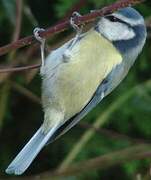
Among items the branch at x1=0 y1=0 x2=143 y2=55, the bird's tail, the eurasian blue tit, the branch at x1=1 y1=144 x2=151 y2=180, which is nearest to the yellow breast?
the eurasian blue tit

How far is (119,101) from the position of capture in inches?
95.3

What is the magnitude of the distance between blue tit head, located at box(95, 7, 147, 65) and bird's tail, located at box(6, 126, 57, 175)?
33 centimetres

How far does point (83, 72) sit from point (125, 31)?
0.58ft

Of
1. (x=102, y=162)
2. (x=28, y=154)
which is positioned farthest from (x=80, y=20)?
(x=102, y=162)

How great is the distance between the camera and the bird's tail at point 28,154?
160 cm

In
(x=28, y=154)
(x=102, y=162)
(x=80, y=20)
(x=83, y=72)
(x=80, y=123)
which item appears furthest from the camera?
(x=80, y=123)

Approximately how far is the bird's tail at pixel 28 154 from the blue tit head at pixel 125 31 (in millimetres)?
325

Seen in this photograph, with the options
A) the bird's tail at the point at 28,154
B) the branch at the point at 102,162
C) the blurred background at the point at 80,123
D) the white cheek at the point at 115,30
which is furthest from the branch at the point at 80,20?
the branch at the point at 102,162

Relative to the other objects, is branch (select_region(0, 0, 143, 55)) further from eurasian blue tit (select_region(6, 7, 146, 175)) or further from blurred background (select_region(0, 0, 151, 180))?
blurred background (select_region(0, 0, 151, 180))

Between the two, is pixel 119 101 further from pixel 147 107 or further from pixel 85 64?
pixel 85 64

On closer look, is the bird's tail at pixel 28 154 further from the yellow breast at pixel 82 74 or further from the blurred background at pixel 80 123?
the blurred background at pixel 80 123

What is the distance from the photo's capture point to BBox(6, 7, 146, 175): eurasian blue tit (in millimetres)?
1820

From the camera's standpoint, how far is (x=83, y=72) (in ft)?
6.04

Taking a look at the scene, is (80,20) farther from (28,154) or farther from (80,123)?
(80,123)
